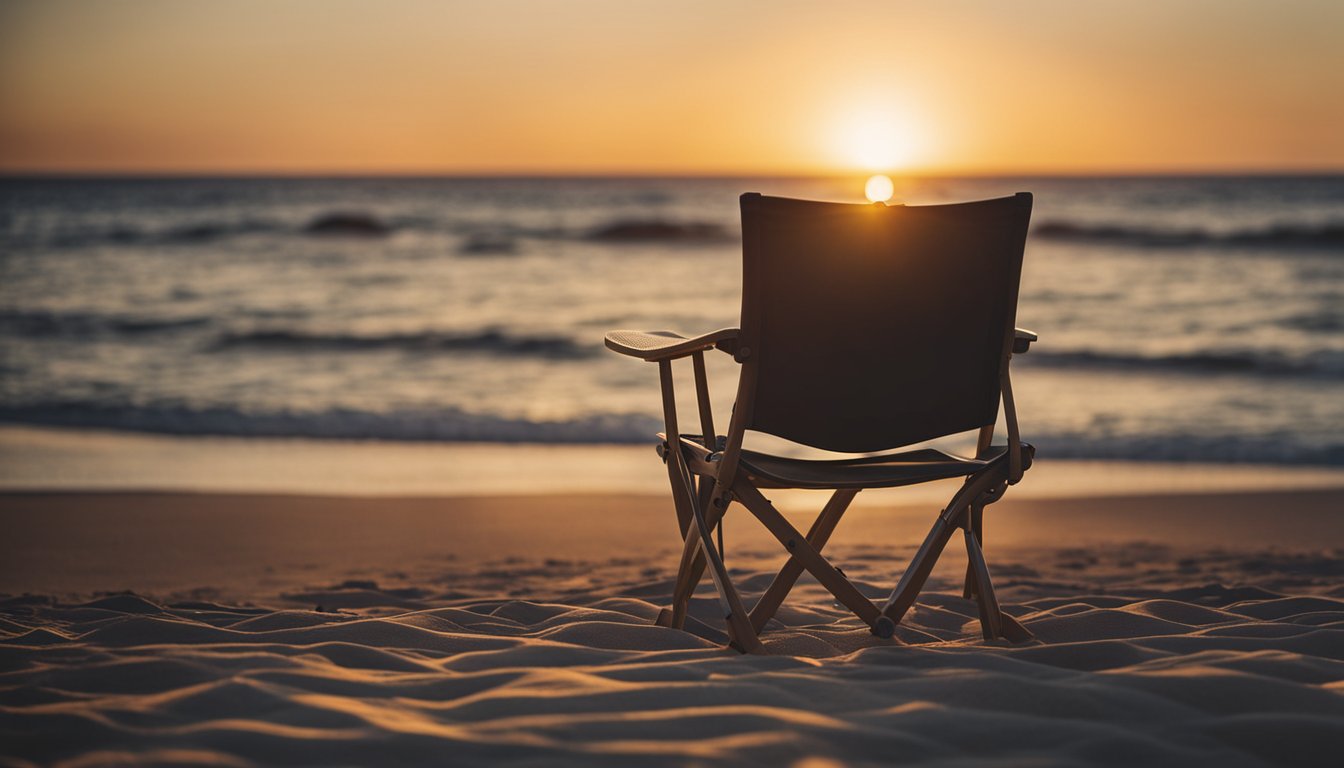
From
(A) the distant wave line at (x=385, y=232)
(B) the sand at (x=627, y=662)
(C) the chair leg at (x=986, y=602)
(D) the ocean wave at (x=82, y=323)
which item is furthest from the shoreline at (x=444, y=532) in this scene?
(A) the distant wave line at (x=385, y=232)

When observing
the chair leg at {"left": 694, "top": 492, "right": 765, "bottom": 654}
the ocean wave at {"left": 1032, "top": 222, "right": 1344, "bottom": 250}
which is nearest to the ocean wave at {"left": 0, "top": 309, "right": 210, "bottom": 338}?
the chair leg at {"left": 694, "top": 492, "right": 765, "bottom": 654}

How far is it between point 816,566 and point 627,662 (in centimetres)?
54

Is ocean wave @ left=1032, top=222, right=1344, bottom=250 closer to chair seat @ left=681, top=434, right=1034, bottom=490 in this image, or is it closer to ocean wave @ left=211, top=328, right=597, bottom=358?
ocean wave @ left=211, top=328, right=597, bottom=358

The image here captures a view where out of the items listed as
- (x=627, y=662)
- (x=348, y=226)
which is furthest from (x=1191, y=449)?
(x=348, y=226)

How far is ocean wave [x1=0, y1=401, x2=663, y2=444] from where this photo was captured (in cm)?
834

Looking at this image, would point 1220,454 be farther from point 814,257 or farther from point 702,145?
point 702,145

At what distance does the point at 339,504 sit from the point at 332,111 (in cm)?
3005

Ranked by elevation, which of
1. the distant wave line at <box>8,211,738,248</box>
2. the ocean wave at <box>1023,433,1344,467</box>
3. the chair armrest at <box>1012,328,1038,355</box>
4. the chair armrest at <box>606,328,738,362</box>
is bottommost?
the ocean wave at <box>1023,433,1344,467</box>

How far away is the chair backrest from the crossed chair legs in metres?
Result: 0.18

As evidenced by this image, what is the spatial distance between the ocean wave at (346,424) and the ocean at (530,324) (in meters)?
0.03

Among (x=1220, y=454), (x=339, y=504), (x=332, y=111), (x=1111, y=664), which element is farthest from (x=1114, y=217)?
(x=1111, y=664)

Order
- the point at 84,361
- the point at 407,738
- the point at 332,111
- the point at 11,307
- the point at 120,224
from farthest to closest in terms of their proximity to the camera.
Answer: the point at 332,111 → the point at 120,224 → the point at 11,307 → the point at 84,361 → the point at 407,738

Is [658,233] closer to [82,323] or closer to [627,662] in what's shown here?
[82,323]

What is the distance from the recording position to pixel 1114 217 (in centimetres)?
3178
